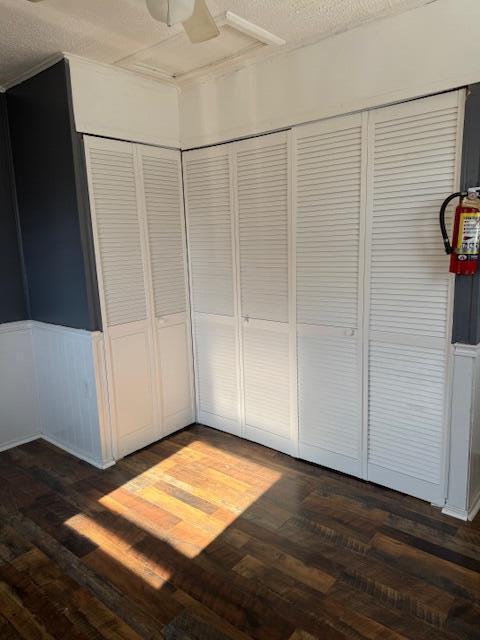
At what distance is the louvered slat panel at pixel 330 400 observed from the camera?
2.62 m

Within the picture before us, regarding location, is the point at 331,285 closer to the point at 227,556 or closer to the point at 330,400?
the point at 330,400

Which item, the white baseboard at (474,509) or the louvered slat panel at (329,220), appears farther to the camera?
the louvered slat panel at (329,220)

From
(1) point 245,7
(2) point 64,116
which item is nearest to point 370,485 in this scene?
(1) point 245,7

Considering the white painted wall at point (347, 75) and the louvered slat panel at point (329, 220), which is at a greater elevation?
the white painted wall at point (347, 75)

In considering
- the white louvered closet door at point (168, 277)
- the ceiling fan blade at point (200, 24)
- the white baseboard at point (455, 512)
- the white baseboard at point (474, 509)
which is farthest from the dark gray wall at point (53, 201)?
the white baseboard at point (474, 509)

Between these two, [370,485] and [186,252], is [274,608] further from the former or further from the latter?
[186,252]

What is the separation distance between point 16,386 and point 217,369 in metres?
1.46

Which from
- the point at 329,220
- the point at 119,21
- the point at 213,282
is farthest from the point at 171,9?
the point at 213,282

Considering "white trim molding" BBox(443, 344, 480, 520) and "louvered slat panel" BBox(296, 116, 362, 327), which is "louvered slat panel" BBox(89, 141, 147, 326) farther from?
"white trim molding" BBox(443, 344, 480, 520)

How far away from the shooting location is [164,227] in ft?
10.3

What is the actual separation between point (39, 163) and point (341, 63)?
1.91 meters

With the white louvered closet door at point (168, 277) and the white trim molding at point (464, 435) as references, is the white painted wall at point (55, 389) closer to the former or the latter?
the white louvered closet door at point (168, 277)

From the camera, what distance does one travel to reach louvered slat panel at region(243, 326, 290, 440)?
2.93 meters

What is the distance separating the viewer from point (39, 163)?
2.87m
